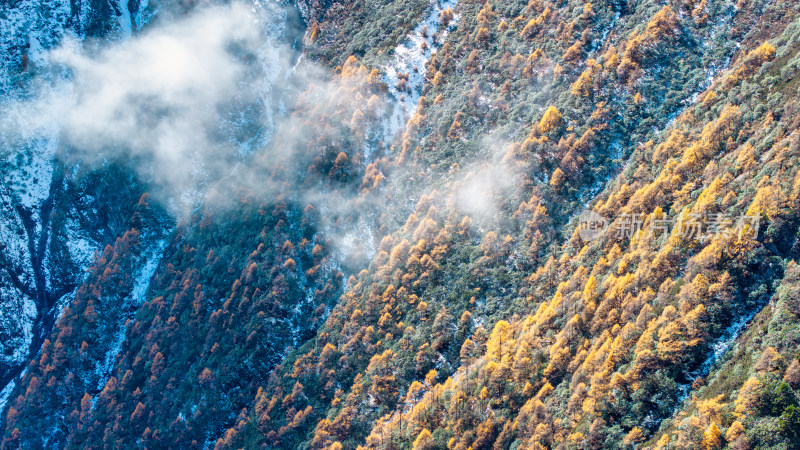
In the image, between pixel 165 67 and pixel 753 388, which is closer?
pixel 753 388

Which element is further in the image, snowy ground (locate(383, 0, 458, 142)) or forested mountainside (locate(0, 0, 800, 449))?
snowy ground (locate(383, 0, 458, 142))

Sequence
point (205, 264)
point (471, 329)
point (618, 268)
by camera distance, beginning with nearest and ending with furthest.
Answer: point (618, 268) < point (471, 329) < point (205, 264)

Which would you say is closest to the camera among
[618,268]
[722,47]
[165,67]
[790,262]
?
[790,262]

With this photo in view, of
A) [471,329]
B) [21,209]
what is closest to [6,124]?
[21,209]

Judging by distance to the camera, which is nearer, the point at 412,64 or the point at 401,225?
the point at 401,225

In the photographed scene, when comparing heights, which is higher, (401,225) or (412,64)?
(412,64)

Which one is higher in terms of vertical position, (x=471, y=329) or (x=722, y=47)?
(x=722, y=47)

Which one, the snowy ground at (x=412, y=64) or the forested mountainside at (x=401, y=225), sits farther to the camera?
the snowy ground at (x=412, y=64)

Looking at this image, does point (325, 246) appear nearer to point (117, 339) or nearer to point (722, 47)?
point (117, 339)
